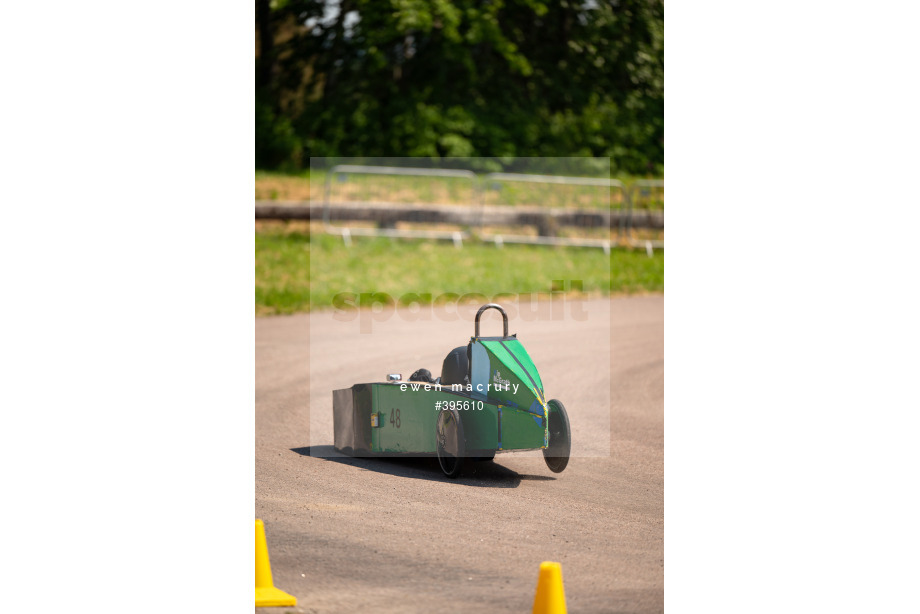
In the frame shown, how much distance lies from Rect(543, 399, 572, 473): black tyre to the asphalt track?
14cm

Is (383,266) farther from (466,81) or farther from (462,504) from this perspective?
(462,504)

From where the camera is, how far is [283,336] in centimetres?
1069

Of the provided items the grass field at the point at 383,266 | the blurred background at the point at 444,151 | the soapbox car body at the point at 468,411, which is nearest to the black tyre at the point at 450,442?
the soapbox car body at the point at 468,411

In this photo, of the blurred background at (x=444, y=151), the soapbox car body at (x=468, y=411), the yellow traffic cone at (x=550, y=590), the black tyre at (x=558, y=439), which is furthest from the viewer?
the blurred background at (x=444, y=151)

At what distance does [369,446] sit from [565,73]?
418 centimetres

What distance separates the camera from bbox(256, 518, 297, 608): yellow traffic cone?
4.60 meters

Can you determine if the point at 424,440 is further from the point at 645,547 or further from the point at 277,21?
the point at 277,21

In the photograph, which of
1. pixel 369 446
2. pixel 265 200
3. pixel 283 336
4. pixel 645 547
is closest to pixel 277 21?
pixel 265 200

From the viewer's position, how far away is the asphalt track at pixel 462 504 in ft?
15.1

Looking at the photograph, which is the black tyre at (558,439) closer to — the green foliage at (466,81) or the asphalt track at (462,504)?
the asphalt track at (462,504)

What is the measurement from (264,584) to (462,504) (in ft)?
3.96

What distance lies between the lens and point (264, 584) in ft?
15.6

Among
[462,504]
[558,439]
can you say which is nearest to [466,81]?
[558,439]

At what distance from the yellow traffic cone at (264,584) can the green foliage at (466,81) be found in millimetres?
3841
